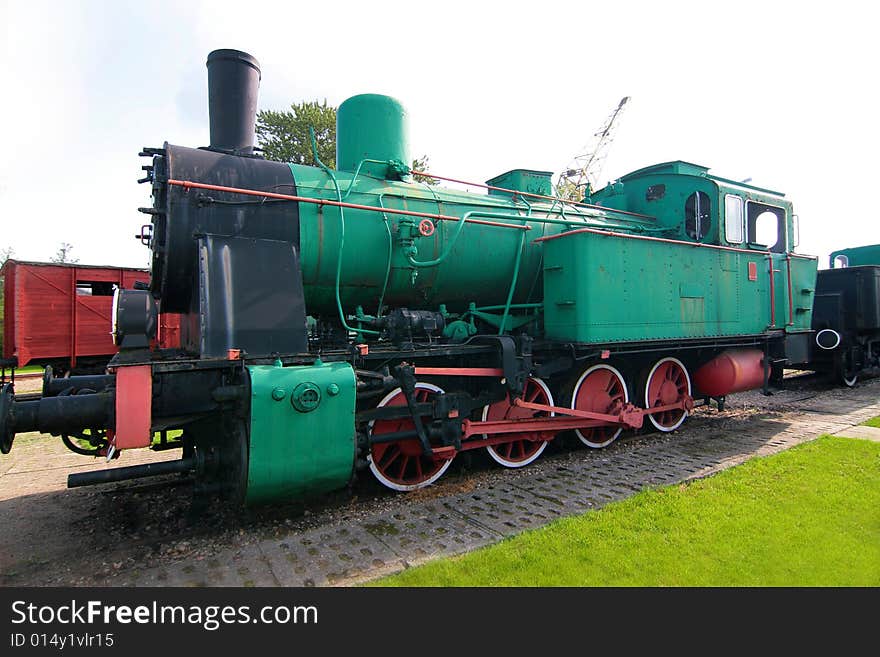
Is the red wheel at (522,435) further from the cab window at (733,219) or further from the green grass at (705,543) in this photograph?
the cab window at (733,219)

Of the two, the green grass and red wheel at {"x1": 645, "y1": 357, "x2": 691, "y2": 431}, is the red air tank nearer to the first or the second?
red wheel at {"x1": 645, "y1": 357, "x2": 691, "y2": 431}

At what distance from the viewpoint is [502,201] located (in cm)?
636

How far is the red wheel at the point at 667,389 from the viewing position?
278 inches

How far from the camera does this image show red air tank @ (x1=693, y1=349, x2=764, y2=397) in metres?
7.44

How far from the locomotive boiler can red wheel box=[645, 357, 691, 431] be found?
0.03 meters

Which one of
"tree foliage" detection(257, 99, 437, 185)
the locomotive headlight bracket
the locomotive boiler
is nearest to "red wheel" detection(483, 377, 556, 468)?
the locomotive boiler

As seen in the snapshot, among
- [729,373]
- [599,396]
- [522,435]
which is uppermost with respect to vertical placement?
[729,373]

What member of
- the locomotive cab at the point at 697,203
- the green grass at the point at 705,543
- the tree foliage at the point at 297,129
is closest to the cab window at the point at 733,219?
the locomotive cab at the point at 697,203

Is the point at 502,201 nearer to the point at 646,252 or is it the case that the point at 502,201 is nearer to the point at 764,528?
the point at 646,252

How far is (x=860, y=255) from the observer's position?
16.6 meters

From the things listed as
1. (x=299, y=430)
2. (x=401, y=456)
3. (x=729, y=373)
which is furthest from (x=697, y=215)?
(x=299, y=430)

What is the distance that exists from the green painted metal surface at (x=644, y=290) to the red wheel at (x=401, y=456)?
6.15 ft

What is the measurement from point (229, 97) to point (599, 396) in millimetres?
5305

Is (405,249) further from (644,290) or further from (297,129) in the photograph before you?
(297,129)
